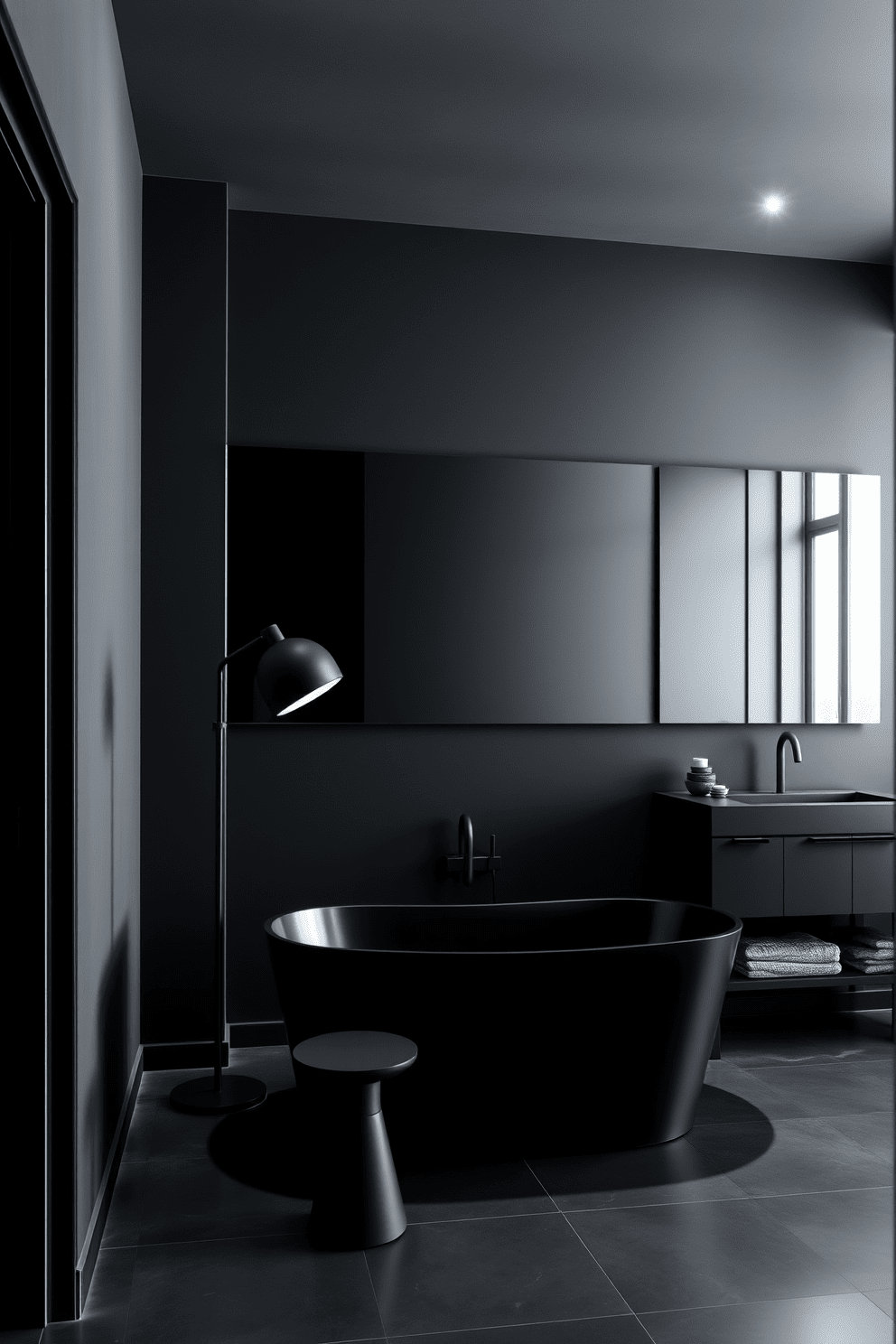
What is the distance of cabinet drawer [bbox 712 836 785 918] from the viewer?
3.93 meters

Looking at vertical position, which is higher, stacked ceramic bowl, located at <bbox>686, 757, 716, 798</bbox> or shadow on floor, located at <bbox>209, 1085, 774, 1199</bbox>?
stacked ceramic bowl, located at <bbox>686, 757, 716, 798</bbox>

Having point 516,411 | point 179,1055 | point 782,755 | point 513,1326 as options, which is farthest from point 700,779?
point 513,1326

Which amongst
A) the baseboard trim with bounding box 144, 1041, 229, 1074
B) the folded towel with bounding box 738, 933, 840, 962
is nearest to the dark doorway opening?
the baseboard trim with bounding box 144, 1041, 229, 1074

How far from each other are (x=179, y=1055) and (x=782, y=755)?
2.48m

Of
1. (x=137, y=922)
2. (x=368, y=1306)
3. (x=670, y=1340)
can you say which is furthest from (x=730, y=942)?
(x=137, y=922)

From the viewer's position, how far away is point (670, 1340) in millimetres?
2162

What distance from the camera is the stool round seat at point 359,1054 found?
2553 millimetres

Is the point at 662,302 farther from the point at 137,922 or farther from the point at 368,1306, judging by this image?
the point at 368,1306

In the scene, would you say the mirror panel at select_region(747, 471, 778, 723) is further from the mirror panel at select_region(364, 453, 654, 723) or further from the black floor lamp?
the black floor lamp

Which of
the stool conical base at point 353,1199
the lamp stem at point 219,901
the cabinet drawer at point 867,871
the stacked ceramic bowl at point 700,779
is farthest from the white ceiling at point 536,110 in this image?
the stool conical base at point 353,1199

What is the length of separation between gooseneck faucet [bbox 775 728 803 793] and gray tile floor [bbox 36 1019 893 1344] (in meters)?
1.31

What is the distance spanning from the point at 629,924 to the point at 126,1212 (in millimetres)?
1800

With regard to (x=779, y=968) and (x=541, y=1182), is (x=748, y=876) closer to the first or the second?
(x=779, y=968)

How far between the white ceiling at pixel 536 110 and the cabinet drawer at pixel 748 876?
2306 mm
